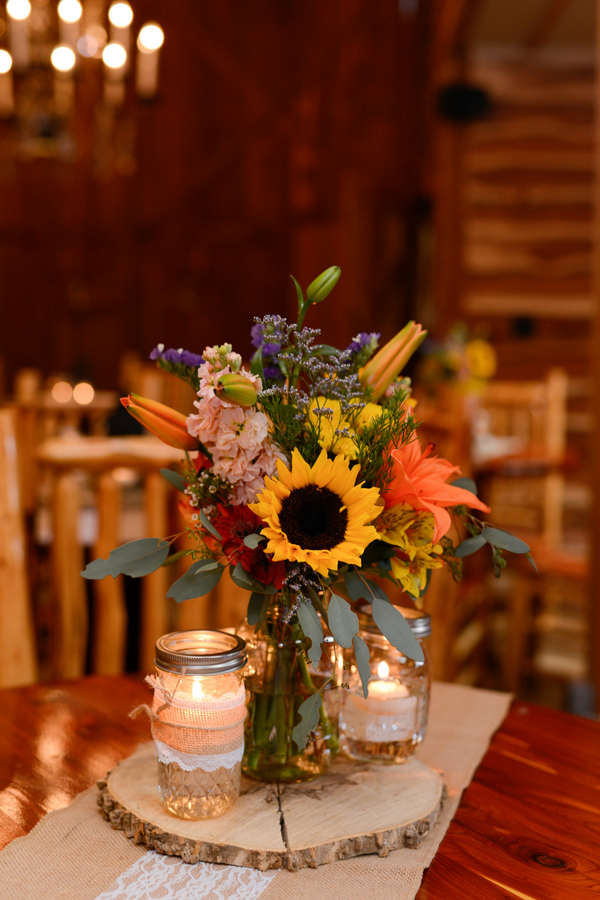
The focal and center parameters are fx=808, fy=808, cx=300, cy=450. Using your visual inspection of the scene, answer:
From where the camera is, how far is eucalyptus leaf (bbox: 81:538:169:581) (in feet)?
2.51

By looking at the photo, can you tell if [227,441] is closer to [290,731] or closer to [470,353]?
[290,731]

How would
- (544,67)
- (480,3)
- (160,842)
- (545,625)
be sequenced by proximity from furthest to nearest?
(544,67), (480,3), (545,625), (160,842)

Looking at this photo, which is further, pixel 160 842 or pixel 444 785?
pixel 444 785

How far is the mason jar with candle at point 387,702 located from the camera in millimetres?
875

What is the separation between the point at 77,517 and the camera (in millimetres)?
1650

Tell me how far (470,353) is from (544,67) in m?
2.89

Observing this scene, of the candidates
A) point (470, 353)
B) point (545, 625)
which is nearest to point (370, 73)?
point (470, 353)

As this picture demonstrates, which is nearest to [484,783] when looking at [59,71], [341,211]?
[59,71]

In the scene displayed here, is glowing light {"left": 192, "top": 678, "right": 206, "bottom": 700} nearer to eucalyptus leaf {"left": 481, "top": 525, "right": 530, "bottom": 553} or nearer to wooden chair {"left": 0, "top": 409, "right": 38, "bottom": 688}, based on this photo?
eucalyptus leaf {"left": 481, "top": 525, "right": 530, "bottom": 553}

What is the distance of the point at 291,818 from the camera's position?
2.53ft

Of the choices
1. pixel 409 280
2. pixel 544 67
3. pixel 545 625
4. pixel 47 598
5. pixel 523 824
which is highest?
pixel 544 67

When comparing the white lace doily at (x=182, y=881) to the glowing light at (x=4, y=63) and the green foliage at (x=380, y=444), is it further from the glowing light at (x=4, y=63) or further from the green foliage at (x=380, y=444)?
the glowing light at (x=4, y=63)

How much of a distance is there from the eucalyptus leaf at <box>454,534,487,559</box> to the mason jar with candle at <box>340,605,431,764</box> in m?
0.10

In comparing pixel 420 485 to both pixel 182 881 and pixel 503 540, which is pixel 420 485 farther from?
pixel 182 881
